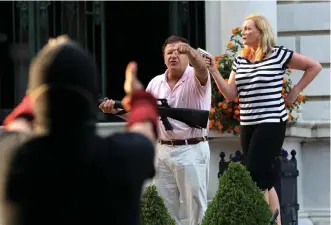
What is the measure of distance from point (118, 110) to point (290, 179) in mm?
2290

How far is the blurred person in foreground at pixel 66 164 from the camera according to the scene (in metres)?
2.45

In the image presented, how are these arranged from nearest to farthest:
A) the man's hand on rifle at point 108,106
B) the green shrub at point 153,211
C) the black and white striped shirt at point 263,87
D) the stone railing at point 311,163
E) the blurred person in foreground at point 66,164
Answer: the blurred person in foreground at point 66,164
the green shrub at point 153,211
the man's hand on rifle at point 108,106
the black and white striped shirt at point 263,87
the stone railing at point 311,163

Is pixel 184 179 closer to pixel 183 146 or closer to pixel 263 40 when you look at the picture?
pixel 183 146

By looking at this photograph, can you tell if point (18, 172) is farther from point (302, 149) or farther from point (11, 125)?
point (302, 149)

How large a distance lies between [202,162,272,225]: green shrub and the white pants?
2.40 feet

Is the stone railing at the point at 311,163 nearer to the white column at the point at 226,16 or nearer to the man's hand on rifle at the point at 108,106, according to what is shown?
the white column at the point at 226,16

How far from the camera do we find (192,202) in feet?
18.8

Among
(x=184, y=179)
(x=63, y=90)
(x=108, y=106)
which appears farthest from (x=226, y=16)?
(x=63, y=90)

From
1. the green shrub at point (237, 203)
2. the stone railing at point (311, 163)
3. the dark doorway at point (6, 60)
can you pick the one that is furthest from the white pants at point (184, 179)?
the dark doorway at point (6, 60)

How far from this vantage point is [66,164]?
8.03 ft

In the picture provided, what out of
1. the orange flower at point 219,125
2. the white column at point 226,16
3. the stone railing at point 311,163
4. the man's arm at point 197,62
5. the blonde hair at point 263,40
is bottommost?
the stone railing at point 311,163

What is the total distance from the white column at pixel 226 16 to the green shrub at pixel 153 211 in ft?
12.6

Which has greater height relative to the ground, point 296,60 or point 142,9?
point 142,9

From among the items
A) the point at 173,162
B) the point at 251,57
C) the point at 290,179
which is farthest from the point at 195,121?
the point at 290,179
